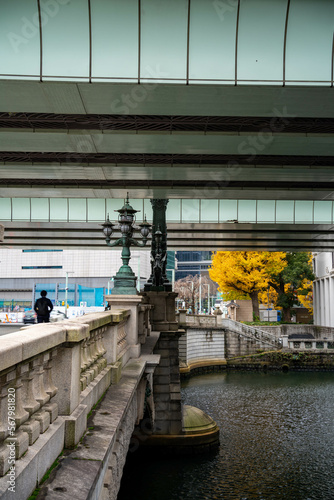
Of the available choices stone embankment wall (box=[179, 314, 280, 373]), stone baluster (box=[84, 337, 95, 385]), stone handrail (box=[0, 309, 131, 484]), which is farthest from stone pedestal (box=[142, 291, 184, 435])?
stone embankment wall (box=[179, 314, 280, 373])

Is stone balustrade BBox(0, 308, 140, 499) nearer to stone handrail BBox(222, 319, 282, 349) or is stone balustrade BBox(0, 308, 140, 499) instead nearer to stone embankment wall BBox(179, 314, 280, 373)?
stone embankment wall BBox(179, 314, 280, 373)

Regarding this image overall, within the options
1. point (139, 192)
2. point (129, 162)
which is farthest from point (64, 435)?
point (139, 192)

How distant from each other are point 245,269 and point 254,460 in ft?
104

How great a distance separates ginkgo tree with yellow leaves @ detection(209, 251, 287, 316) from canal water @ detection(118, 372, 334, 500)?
18568mm

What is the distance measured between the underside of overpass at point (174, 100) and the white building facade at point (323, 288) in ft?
110

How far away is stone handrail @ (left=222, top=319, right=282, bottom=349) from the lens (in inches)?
1907

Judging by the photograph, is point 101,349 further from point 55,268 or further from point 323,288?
point 55,268

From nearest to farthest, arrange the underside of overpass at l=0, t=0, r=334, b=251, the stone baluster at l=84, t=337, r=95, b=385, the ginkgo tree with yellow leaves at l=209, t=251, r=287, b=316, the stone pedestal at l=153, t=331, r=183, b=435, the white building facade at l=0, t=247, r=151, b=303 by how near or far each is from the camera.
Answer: the stone baluster at l=84, t=337, r=95, b=385 → the underside of overpass at l=0, t=0, r=334, b=251 → the stone pedestal at l=153, t=331, r=183, b=435 → the ginkgo tree with yellow leaves at l=209, t=251, r=287, b=316 → the white building facade at l=0, t=247, r=151, b=303

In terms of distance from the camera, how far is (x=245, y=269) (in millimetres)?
49375

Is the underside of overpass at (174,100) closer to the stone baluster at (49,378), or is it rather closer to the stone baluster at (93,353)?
the stone baluster at (93,353)

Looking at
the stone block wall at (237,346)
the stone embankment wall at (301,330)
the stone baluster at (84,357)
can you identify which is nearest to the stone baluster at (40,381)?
the stone baluster at (84,357)

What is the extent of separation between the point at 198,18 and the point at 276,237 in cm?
2360

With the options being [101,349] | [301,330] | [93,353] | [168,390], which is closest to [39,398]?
[93,353]

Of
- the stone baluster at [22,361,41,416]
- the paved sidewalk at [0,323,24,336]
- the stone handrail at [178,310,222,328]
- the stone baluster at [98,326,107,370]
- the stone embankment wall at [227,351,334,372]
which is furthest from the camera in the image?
the stone embankment wall at [227,351,334,372]
